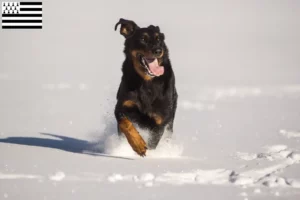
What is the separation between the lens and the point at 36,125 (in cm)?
727

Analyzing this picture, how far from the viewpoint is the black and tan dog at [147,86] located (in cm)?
531

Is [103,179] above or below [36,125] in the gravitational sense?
above

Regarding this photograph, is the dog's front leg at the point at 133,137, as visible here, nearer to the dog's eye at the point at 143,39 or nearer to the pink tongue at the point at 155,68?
the pink tongue at the point at 155,68

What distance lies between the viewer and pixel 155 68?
5344mm

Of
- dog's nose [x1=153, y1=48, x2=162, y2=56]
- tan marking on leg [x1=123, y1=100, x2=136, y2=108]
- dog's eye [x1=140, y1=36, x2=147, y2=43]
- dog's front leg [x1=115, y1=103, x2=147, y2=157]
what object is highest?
dog's eye [x1=140, y1=36, x2=147, y2=43]

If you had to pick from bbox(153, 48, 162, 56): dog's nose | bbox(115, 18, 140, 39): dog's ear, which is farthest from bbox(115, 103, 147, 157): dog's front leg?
bbox(115, 18, 140, 39): dog's ear

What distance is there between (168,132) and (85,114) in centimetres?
247

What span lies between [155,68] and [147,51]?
0.77ft

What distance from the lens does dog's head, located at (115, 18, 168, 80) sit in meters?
5.23

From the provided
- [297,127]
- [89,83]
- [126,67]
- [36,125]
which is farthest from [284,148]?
[89,83]

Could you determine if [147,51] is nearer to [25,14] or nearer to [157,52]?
[157,52]

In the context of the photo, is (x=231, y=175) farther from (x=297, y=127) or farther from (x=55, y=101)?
(x=55, y=101)

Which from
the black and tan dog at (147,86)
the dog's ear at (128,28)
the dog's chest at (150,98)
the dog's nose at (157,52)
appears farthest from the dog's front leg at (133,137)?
the dog's ear at (128,28)

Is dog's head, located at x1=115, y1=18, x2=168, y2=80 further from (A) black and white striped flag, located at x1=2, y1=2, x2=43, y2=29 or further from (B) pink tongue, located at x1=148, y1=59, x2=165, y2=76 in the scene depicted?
(A) black and white striped flag, located at x1=2, y1=2, x2=43, y2=29
